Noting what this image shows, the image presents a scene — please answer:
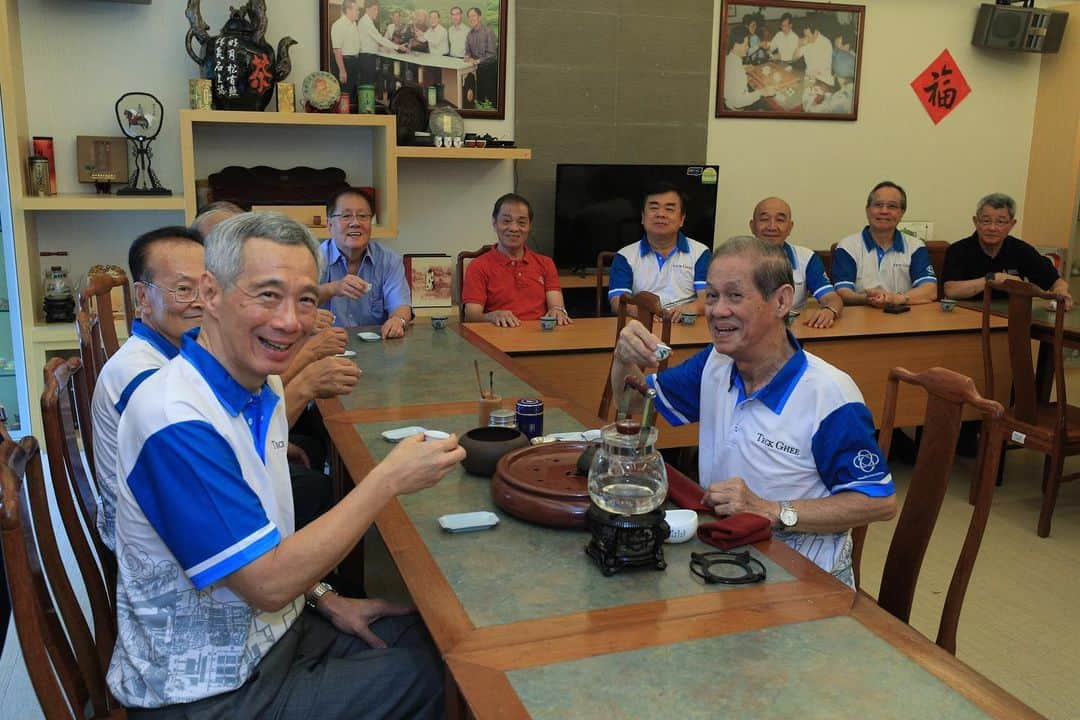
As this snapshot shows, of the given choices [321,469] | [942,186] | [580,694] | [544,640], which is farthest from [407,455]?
[942,186]

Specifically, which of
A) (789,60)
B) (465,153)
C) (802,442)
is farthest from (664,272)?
(802,442)

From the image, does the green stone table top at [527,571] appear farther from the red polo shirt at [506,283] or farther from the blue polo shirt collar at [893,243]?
the blue polo shirt collar at [893,243]

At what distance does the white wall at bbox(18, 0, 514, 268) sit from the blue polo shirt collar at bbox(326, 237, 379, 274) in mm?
1403

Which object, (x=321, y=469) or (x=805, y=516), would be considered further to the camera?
(x=321, y=469)

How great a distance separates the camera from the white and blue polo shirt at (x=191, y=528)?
1280 mm

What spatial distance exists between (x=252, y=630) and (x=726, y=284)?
118 centimetres

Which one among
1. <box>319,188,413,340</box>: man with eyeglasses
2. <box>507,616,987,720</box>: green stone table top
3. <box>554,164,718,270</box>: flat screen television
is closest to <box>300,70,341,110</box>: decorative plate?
<box>319,188,413,340</box>: man with eyeglasses

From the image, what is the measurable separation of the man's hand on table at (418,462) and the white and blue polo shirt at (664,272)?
10.6 ft

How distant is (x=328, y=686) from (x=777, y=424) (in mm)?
1026

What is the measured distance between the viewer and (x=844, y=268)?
200 inches

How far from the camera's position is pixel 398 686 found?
4.84 ft

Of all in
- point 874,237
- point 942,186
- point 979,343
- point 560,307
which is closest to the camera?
point 979,343

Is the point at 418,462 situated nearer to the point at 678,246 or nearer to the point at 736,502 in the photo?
the point at 736,502

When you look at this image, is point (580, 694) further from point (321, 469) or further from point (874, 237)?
point (874, 237)
